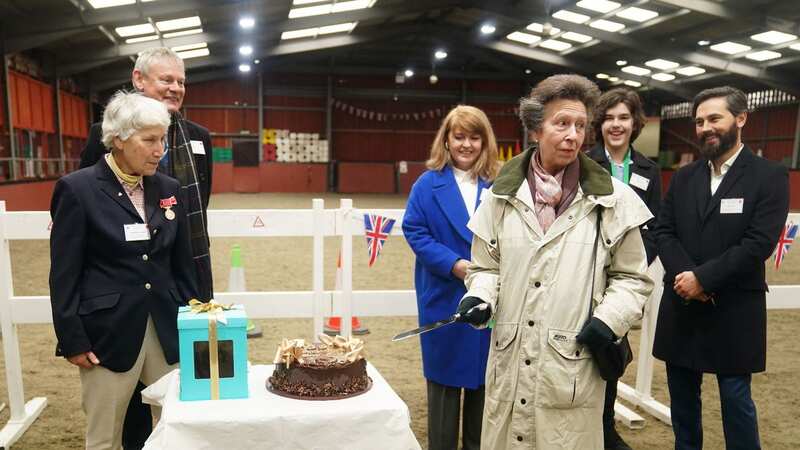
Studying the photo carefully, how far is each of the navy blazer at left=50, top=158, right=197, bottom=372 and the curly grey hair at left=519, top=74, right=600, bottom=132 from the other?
49.1 inches

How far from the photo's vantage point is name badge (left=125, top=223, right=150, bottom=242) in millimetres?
→ 1955

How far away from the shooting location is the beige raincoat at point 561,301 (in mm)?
1792

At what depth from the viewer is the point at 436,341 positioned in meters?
2.51

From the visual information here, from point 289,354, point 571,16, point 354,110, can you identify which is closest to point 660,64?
point 571,16

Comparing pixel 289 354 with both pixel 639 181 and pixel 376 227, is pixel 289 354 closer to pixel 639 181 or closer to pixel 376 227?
pixel 376 227

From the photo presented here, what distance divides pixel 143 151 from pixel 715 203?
2.14 meters

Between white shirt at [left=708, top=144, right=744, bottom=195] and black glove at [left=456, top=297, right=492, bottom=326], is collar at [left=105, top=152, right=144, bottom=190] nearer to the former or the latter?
black glove at [left=456, top=297, right=492, bottom=326]

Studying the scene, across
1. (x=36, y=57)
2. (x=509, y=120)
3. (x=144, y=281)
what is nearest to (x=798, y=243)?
(x=144, y=281)

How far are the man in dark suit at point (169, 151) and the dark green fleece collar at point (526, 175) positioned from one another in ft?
4.08

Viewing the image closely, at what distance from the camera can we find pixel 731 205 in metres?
2.41

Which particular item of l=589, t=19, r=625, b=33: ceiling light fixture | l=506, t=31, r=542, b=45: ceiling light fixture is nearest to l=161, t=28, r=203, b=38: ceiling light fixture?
l=506, t=31, r=542, b=45: ceiling light fixture

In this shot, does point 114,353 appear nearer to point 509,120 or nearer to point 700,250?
point 700,250

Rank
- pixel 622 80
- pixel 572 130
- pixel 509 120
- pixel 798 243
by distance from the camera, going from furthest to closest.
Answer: pixel 509 120, pixel 622 80, pixel 798 243, pixel 572 130

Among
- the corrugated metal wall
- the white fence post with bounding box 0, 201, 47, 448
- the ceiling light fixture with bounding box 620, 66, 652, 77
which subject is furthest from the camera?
the corrugated metal wall
